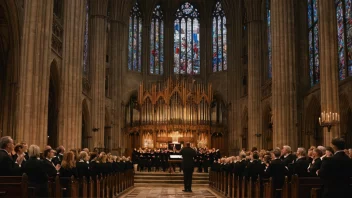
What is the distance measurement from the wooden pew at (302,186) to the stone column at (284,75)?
12.6 metres

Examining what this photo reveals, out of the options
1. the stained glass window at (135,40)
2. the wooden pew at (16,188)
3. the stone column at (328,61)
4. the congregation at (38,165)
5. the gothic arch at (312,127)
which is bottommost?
the wooden pew at (16,188)

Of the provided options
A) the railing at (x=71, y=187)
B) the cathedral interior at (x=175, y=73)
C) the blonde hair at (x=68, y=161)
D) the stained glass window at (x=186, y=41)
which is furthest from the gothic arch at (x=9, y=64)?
the stained glass window at (x=186, y=41)

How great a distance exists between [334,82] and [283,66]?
471 cm

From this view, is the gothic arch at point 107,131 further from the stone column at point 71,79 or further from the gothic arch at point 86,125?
the stone column at point 71,79

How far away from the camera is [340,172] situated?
611 centimetres

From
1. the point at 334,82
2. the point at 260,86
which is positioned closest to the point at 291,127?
the point at 334,82

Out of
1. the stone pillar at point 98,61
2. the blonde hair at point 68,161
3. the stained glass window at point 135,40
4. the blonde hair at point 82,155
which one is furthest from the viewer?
the stained glass window at point 135,40

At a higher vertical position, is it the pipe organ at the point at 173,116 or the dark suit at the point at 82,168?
the pipe organ at the point at 173,116

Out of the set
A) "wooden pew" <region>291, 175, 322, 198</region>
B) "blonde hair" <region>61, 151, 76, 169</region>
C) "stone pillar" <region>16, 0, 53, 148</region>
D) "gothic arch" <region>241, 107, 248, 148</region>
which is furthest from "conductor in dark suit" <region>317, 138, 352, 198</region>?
"gothic arch" <region>241, 107, 248, 148</region>

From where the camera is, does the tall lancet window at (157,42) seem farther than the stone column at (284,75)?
Yes

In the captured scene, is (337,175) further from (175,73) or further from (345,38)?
(175,73)

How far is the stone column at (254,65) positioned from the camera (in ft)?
96.2

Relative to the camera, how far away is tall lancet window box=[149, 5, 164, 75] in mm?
39312

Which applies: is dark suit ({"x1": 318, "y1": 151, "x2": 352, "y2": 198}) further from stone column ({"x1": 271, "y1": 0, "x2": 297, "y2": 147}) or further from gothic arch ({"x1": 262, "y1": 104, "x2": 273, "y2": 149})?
gothic arch ({"x1": 262, "y1": 104, "x2": 273, "y2": 149})
